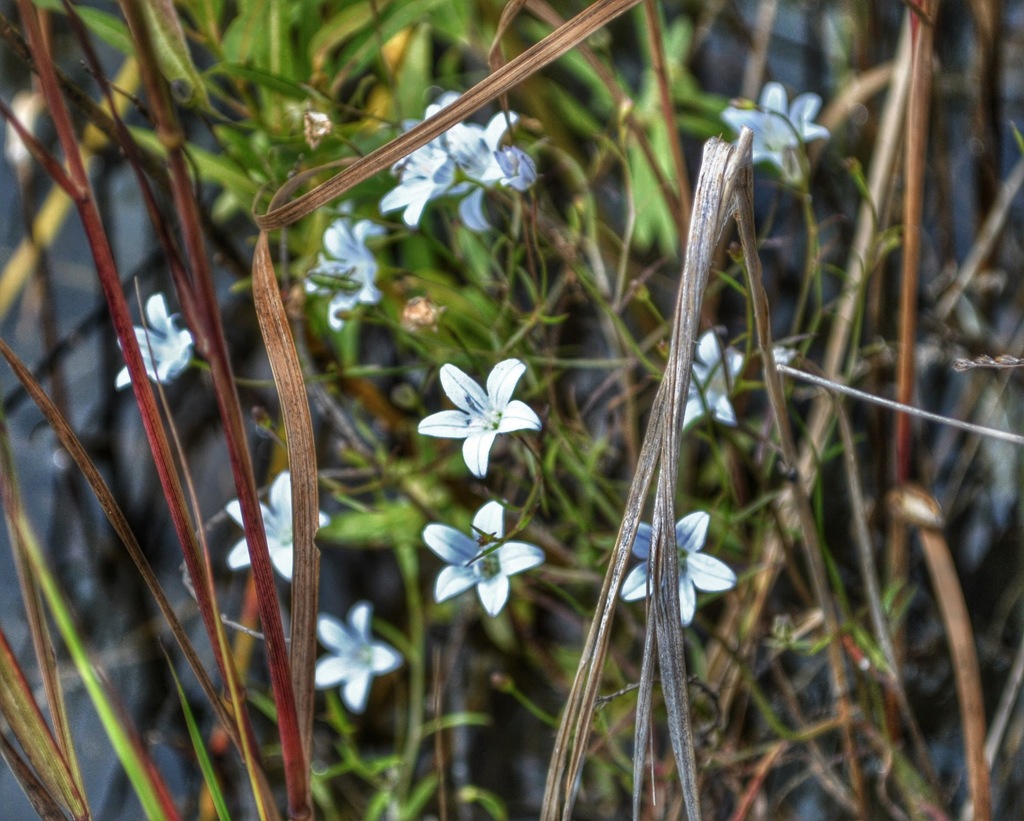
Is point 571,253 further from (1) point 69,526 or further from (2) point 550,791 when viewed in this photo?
(1) point 69,526

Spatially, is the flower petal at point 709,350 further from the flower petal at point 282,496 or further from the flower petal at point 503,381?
the flower petal at point 282,496

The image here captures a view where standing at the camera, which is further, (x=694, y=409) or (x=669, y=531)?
(x=694, y=409)

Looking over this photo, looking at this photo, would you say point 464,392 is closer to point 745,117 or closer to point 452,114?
point 452,114

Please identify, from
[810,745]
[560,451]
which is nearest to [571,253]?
[560,451]

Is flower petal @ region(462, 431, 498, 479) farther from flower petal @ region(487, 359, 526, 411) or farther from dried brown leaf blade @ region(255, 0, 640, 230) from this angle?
dried brown leaf blade @ region(255, 0, 640, 230)

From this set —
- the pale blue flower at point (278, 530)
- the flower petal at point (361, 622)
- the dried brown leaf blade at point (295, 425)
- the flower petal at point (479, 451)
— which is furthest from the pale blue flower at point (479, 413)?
the flower petal at point (361, 622)

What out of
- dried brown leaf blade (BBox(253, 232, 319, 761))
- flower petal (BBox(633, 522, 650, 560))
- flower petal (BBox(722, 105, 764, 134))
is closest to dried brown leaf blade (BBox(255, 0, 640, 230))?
dried brown leaf blade (BBox(253, 232, 319, 761))

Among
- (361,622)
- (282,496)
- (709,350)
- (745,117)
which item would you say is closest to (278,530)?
(282,496)
